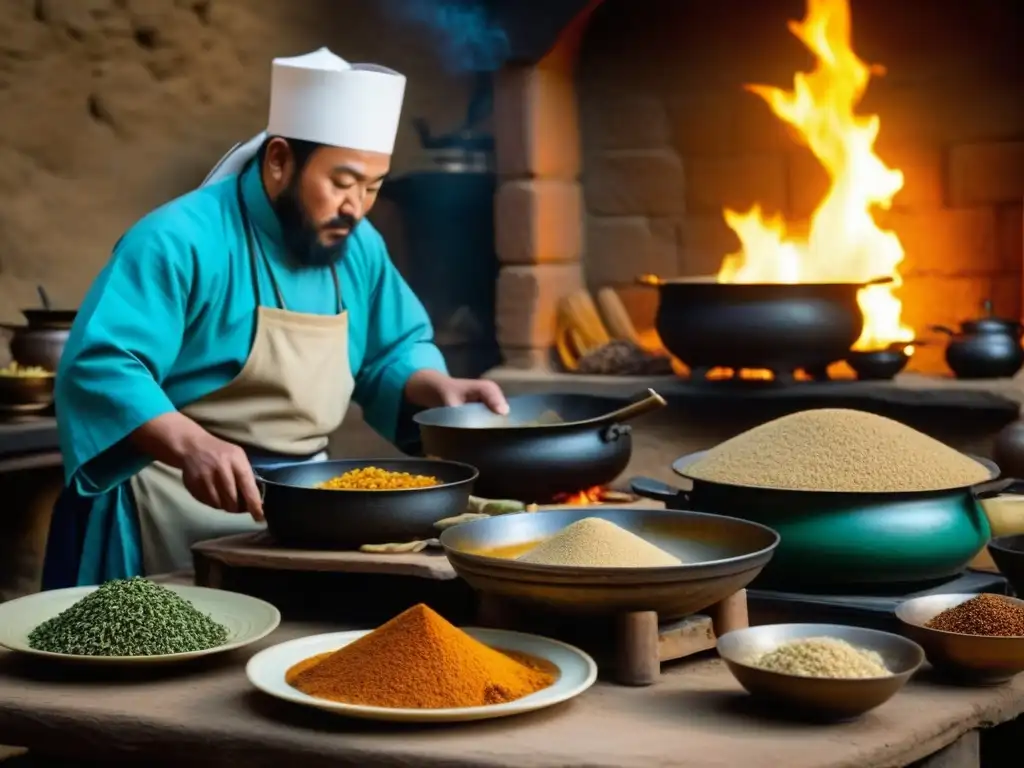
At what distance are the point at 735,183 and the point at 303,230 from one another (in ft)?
8.20

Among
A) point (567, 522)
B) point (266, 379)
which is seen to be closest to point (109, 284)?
point (266, 379)

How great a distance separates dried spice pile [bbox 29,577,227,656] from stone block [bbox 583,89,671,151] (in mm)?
3586

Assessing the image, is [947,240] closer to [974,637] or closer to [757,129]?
[757,129]

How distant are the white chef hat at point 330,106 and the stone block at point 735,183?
7.16 feet

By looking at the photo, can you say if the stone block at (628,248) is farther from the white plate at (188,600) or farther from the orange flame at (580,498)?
the white plate at (188,600)

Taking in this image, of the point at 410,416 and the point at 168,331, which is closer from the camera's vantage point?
the point at 168,331

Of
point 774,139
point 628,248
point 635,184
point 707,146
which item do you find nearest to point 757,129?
point 774,139

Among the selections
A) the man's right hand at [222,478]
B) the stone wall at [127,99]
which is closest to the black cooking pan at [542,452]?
the man's right hand at [222,478]

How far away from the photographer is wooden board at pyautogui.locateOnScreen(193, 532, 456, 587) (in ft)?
6.15

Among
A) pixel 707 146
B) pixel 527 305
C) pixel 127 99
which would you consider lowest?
pixel 527 305

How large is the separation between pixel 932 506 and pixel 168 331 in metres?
1.35

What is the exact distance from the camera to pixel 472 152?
205 inches

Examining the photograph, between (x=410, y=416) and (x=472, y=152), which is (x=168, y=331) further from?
(x=472, y=152)

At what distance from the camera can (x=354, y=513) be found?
6.34 ft
